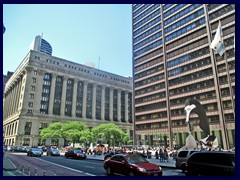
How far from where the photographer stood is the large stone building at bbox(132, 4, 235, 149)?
52.3 metres

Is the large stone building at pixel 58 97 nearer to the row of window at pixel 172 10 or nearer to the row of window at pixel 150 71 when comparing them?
the row of window at pixel 150 71

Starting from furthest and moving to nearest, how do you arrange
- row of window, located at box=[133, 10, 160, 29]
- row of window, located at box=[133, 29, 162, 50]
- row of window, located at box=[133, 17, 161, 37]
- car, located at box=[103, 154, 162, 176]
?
row of window, located at box=[133, 10, 160, 29] < row of window, located at box=[133, 17, 161, 37] < row of window, located at box=[133, 29, 162, 50] < car, located at box=[103, 154, 162, 176]

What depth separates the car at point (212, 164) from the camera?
430 inches

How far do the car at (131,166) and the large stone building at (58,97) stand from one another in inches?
2931

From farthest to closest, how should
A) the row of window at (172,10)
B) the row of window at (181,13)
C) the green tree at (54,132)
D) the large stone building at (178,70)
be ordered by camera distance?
the green tree at (54,132)
the row of window at (172,10)
the row of window at (181,13)
the large stone building at (178,70)

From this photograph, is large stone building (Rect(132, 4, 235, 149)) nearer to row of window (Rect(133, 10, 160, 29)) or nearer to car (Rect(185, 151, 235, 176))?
row of window (Rect(133, 10, 160, 29))

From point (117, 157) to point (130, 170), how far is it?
196 centimetres

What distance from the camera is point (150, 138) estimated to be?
2830 inches

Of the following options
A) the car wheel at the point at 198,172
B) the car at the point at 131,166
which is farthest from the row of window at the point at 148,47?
the car wheel at the point at 198,172

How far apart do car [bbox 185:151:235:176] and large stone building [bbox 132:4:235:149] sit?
4053 cm

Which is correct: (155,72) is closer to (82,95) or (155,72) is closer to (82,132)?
(82,132)

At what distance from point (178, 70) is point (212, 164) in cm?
5477

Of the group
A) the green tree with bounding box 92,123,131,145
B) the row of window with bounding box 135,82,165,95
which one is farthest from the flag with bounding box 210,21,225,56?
the green tree with bounding box 92,123,131,145

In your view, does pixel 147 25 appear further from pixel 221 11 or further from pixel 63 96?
pixel 63 96
